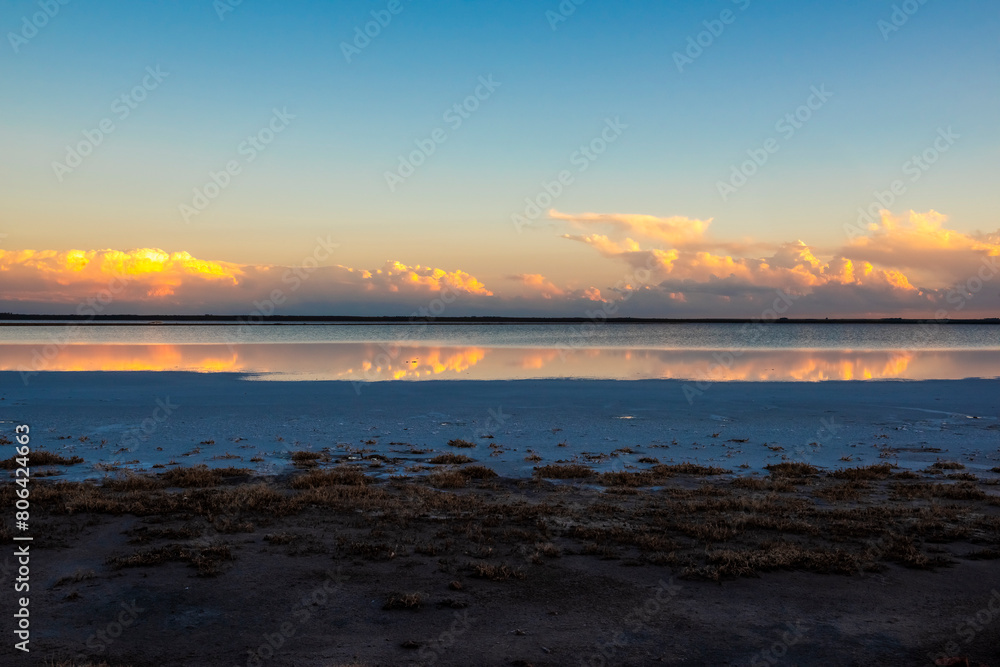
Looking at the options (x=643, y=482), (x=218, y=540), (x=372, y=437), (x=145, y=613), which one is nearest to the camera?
(x=145, y=613)

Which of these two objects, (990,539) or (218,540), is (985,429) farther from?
(218,540)

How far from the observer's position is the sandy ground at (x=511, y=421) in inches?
824

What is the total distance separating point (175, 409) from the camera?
2969 centimetres

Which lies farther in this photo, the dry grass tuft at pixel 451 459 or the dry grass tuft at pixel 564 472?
the dry grass tuft at pixel 451 459

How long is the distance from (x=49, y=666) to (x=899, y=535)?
42.0ft

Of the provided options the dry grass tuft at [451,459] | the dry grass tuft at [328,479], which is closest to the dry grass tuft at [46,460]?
the dry grass tuft at [328,479]

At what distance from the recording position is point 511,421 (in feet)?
90.6

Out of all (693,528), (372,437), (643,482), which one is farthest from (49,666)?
(372,437)

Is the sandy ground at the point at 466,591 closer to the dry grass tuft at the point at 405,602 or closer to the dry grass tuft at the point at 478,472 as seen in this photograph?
the dry grass tuft at the point at 405,602

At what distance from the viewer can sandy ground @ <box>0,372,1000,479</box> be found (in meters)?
20.9

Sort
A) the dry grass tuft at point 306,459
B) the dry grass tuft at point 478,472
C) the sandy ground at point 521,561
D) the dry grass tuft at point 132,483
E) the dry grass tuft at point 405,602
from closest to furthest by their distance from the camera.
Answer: the sandy ground at point 521,561 < the dry grass tuft at point 405,602 < the dry grass tuft at point 132,483 < the dry grass tuft at point 478,472 < the dry grass tuft at point 306,459

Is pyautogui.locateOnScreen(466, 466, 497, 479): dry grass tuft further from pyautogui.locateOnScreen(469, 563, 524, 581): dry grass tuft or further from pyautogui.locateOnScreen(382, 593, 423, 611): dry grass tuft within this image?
pyautogui.locateOnScreen(382, 593, 423, 611): dry grass tuft

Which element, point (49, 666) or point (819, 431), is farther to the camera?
point (819, 431)

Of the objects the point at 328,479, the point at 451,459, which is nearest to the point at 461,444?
the point at 451,459
